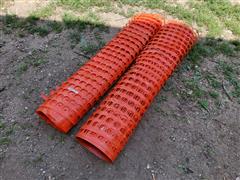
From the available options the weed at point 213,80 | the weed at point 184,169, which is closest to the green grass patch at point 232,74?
the weed at point 213,80

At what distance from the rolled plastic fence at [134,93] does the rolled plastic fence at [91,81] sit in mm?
132

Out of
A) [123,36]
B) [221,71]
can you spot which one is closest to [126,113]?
[123,36]

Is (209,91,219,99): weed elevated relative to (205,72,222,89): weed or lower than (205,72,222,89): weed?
lower

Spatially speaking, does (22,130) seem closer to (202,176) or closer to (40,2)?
(202,176)

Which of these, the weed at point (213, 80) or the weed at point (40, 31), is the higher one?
the weed at point (213, 80)

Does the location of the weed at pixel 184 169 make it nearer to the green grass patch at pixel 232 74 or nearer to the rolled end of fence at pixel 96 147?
the rolled end of fence at pixel 96 147

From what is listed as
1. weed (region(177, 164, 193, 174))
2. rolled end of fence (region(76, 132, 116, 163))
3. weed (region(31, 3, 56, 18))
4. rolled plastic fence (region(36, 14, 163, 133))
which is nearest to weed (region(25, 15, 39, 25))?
weed (region(31, 3, 56, 18))

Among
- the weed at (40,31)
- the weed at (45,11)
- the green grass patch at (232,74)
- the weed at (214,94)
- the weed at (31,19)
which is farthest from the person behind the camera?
the weed at (45,11)

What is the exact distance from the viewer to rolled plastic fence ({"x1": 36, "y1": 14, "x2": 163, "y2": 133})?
3.60 m

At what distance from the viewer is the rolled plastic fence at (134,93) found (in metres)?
3.36

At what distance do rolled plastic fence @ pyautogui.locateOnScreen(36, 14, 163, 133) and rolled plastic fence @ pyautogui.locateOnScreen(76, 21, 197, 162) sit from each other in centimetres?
13

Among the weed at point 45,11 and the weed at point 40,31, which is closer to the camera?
the weed at point 40,31

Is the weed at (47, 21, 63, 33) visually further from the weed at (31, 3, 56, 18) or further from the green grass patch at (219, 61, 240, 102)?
the green grass patch at (219, 61, 240, 102)

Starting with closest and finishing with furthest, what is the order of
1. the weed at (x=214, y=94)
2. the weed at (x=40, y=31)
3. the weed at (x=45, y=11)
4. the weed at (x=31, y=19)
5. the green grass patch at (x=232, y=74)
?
the weed at (x=214, y=94) < the green grass patch at (x=232, y=74) < the weed at (x=40, y=31) < the weed at (x=31, y=19) < the weed at (x=45, y=11)
